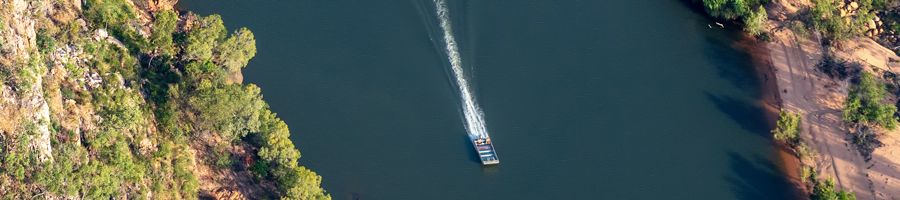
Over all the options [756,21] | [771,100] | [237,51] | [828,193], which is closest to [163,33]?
[237,51]

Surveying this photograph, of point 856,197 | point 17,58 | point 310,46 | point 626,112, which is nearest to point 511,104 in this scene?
point 626,112

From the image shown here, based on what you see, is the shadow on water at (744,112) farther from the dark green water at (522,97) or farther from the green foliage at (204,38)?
the green foliage at (204,38)

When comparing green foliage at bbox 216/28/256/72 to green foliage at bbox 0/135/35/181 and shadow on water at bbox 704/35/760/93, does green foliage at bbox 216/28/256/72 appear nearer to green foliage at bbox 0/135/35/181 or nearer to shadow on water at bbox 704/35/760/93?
green foliage at bbox 0/135/35/181

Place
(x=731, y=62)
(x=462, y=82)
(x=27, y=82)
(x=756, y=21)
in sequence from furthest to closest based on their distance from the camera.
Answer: (x=731, y=62)
(x=756, y=21)
(x=462, y=82)
(x=27, y=82)

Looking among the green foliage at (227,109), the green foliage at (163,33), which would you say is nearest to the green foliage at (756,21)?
the green foliage at (227,109)

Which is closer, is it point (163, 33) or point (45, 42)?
point (45, 42)

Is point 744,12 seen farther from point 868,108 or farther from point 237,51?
point 237,51
